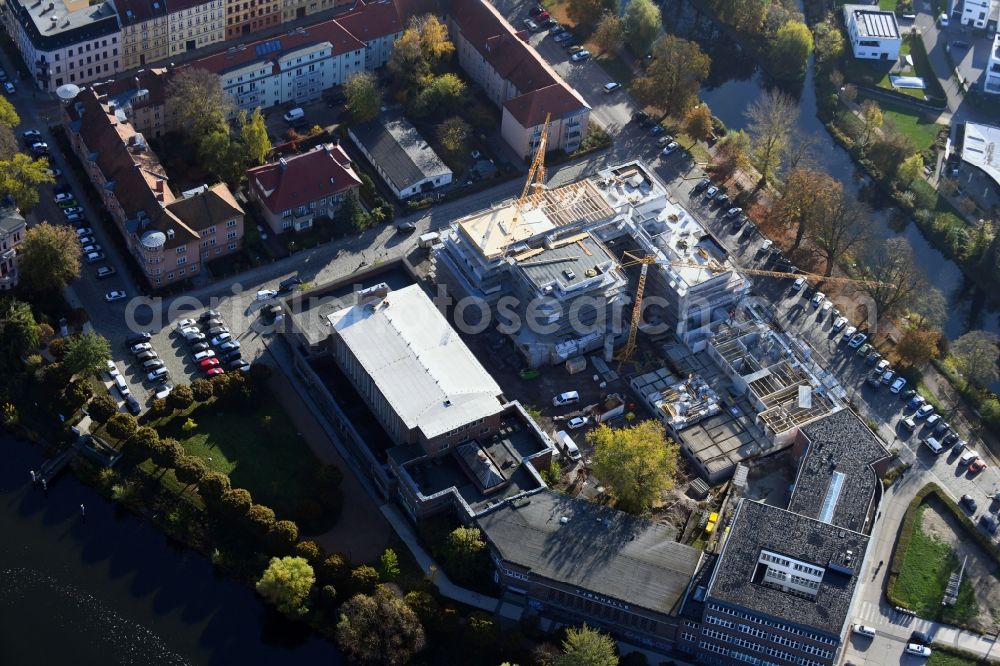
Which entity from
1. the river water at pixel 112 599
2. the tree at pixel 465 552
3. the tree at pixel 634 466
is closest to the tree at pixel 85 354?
the river water at pixel 112 599

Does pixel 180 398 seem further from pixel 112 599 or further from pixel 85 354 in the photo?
pixel 112 599

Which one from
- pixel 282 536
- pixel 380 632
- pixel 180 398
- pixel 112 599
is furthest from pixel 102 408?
pixel 380 632

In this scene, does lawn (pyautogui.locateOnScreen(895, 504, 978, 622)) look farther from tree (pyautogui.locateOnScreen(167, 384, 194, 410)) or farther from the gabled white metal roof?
tree (pyautogui.locateOnScreen(167, 384, 194, 410))

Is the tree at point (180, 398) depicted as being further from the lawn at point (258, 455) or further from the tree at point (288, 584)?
the tree at point (288, 584)

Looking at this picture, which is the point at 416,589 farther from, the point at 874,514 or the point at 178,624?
the point at 874,514

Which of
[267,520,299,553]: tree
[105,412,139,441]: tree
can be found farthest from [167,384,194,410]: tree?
[267,520,299,553]: tree

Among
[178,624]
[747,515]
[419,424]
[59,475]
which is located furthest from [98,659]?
[747,515]
